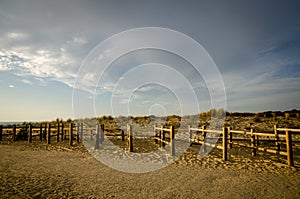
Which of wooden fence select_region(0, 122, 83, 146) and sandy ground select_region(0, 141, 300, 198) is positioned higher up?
wooden fence select_region(0, 122, 83, 146)

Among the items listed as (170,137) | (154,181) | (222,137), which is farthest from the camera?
(222,137)

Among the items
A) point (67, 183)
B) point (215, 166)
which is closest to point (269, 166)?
point (215, 166)

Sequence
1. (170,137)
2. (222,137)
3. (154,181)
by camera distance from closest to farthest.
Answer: (154,181)
(170,137)
(222,137)

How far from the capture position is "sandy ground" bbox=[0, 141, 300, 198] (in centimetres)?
491

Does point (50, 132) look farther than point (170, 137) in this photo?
Yes

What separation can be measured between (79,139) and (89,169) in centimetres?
889

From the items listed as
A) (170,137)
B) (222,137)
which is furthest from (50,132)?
(222,137)

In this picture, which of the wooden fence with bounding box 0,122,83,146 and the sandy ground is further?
the wooden fence with bounding box 0,122,83,146

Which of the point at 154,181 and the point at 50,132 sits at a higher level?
the point at 50,132

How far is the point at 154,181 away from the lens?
602cm

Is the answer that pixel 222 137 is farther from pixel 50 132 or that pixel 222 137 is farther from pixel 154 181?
pixel 50 132

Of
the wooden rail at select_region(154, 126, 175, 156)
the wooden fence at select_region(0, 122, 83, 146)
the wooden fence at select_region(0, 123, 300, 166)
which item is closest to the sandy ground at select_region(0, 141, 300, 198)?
the wooden fence at select_region(0, 123, 300, 166)

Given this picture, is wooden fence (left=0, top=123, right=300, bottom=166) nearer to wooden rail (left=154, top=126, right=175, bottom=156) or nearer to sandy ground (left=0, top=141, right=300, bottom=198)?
wooden rail (left=154, top=126, right=175, bottom=156)

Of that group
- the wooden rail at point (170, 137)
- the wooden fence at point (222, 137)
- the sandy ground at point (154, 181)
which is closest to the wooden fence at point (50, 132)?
the wooden fence at point (222, 137)
